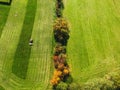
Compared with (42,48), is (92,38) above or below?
above

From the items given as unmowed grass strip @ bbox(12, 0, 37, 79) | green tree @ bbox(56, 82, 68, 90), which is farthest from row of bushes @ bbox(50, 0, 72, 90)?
unmowed grass strip @ bbox(12, 0, 37, 79)

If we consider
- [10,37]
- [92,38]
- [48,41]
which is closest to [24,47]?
[10,37]

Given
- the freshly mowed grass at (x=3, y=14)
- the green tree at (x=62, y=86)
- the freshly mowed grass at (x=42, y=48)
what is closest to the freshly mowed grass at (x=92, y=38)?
the green tree at (x=62, y=86)

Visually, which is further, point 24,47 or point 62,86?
point 24,47

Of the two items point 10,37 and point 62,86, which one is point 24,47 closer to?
point 10,37

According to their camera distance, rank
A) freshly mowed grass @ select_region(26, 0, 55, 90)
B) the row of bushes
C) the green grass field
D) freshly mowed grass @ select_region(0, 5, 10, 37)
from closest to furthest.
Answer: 1. the row of bushes
2. freshly mowed grass @ select_region(26, 0, 55, 90)
3. the green grass field
4. freshly mowed grass @ select_region(0, 5, 10, 37)

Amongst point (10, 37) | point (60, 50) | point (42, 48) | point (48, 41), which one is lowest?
point (10, 37)

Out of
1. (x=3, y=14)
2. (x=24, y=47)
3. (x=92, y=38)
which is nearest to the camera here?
(x=24, y=47)

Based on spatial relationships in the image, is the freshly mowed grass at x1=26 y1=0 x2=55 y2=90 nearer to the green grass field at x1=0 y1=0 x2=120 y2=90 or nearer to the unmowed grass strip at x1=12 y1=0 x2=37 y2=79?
the green grass field at x1=0 y1=0 x2=120 y2=90

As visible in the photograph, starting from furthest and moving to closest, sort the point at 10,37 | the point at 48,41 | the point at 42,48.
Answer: the point at 10,37 → the point at 48,41 → the point at 42,48
